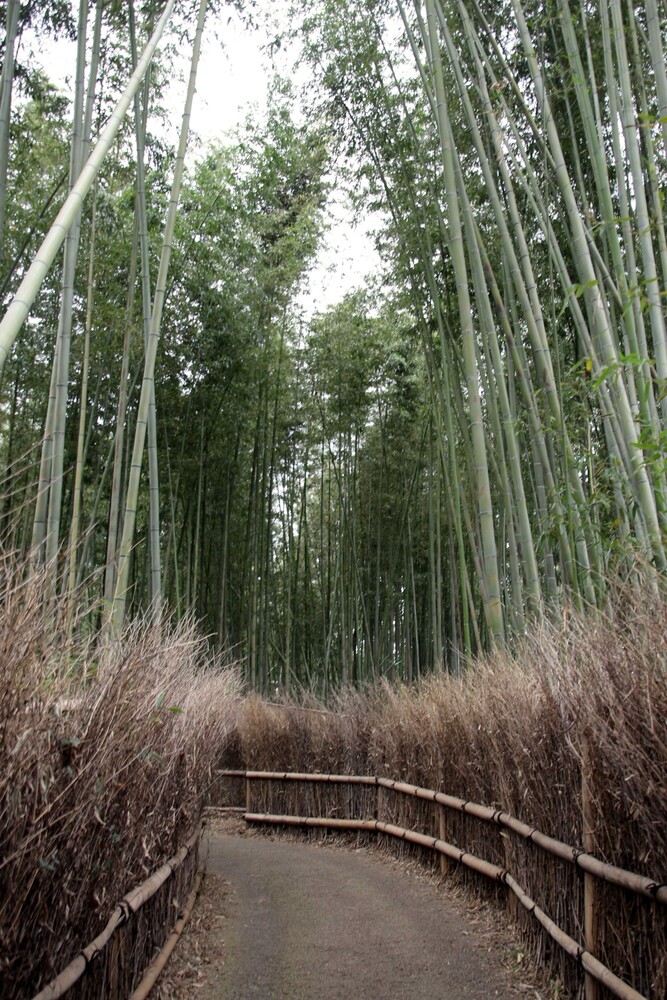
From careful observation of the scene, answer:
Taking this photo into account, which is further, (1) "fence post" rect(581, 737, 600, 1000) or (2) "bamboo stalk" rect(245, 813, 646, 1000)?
(1) "fence post" rect(581, 737, 600, 1000)

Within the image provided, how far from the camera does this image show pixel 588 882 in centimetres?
258

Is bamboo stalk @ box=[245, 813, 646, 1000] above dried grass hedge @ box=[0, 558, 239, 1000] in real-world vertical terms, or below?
below

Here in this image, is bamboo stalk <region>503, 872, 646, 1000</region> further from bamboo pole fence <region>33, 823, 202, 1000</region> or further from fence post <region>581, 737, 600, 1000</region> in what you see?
bamboo pole fence <region>33, 823, 202, 1000</region>

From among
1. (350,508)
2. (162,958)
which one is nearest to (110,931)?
(162,958)

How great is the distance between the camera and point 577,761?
2771mm

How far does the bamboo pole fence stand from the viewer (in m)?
1.83

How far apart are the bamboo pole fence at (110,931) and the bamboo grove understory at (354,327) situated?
82 cm

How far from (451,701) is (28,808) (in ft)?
10.6

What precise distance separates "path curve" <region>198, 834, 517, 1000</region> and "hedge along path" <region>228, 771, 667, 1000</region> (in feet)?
0.76

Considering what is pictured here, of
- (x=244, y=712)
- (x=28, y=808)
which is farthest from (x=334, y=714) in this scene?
(x=28, y=808)

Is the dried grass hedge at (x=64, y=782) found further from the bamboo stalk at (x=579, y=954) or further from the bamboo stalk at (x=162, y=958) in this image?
the bamboo stalk at (x=579, y=954)

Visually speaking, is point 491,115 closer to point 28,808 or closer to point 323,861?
point 28,808

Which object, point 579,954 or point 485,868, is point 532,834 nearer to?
point 579,954

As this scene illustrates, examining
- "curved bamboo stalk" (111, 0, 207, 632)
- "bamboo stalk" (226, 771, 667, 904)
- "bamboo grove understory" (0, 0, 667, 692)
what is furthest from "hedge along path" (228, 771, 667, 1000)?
"curved bamboo stalk" (111, 0, 207, 632)
